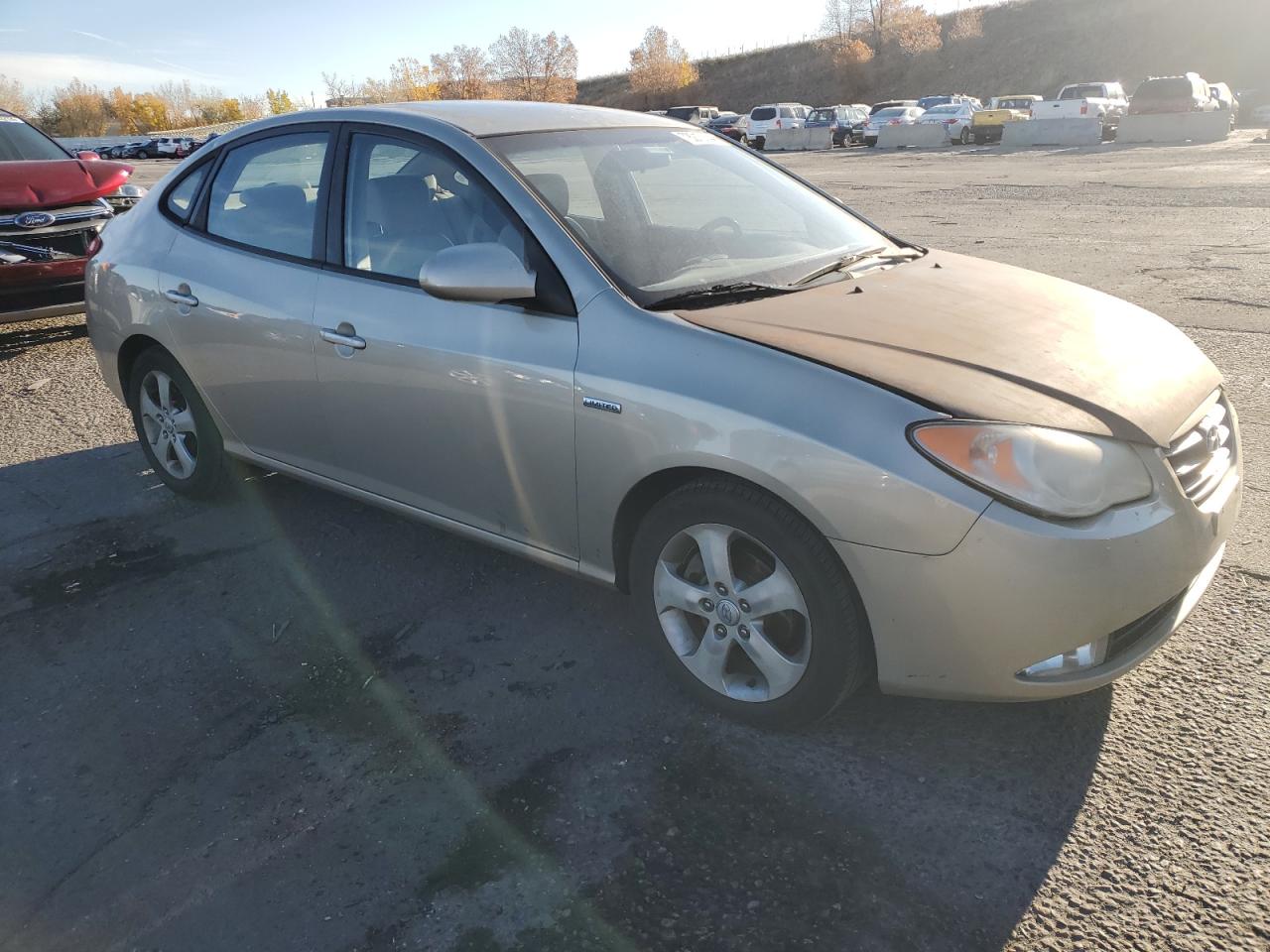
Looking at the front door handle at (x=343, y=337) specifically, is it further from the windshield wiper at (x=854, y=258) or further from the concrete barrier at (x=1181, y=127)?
the concrete barrier at (x=1181, y=127)

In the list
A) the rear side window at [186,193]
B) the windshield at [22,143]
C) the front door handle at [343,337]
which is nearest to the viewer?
the front door handle at [343,337]

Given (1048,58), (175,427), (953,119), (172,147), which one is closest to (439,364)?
(175,427)

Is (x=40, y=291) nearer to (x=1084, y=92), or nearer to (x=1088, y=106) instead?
(x=1088, y=106)

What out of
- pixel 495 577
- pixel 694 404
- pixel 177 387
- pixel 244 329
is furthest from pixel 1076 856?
pixel 177 387

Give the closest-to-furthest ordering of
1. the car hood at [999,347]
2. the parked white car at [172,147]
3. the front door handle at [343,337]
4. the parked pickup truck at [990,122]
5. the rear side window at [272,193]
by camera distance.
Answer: the car hood at [999,347] → the front door handle at [343,337] → the rear side window at [272,193] → the parked pickup truck at [990,122] → the parked white car at [172,147]

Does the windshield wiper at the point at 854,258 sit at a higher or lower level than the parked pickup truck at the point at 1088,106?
lower

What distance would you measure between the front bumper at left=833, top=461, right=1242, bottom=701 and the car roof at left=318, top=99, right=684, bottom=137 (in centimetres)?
200

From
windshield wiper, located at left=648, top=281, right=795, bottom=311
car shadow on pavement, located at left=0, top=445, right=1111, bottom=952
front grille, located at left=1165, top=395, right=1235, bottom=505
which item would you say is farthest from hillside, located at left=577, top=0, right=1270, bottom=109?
car shadow on pavement, located at left=0, top=445, right=1111, bottom=952

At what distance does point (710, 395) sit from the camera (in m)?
2.58

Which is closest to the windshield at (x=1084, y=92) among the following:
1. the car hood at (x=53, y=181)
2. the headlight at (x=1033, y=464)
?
the car hood at (x=53, y=181)

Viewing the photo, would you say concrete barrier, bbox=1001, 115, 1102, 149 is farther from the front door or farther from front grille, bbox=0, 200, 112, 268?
the front door

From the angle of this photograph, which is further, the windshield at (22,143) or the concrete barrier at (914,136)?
the concrete barrier at (914,136)

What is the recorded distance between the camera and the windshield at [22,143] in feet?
26.1

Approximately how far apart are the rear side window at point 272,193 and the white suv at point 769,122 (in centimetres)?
3934
